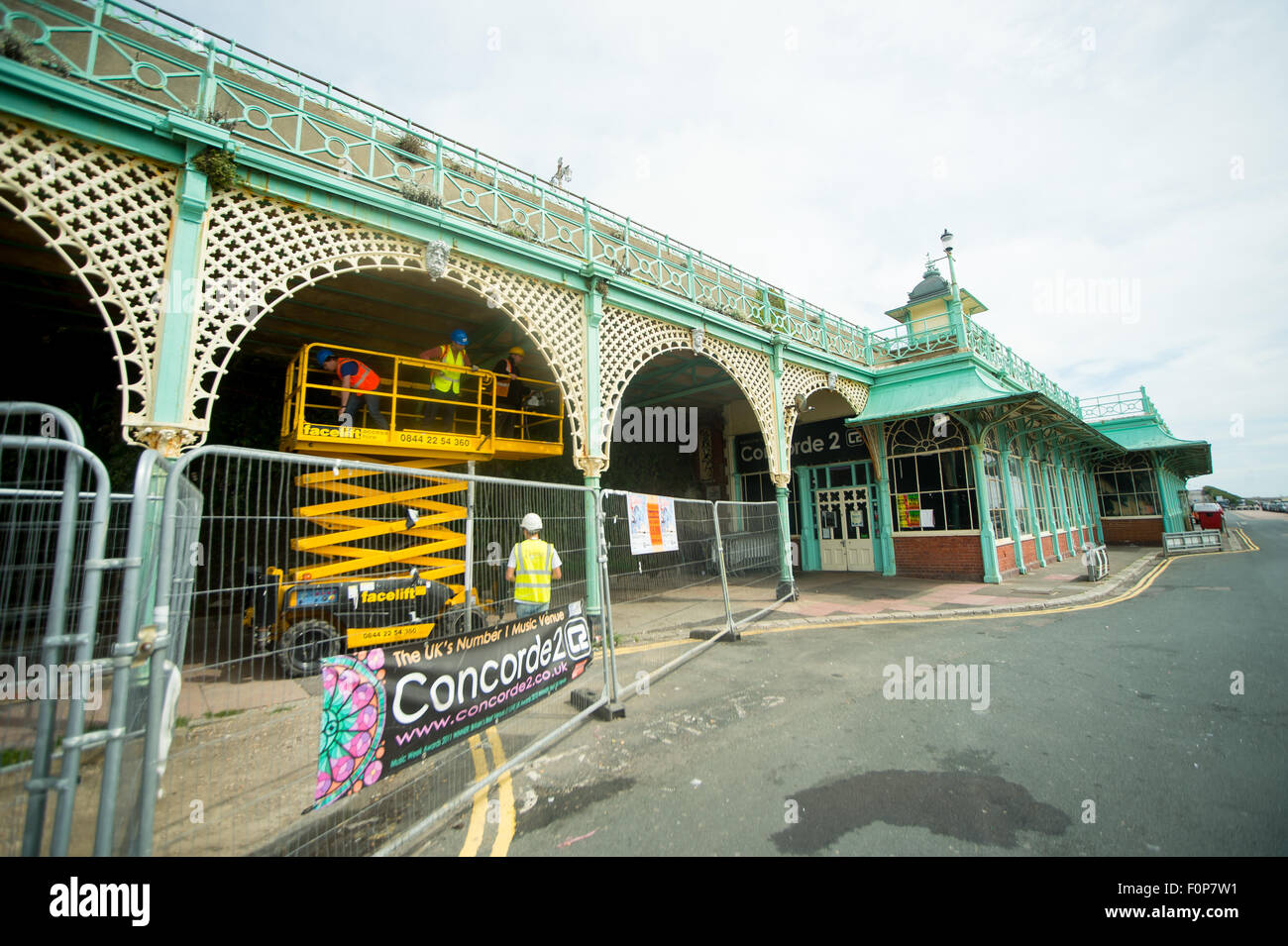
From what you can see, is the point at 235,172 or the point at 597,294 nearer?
the point at 235,172

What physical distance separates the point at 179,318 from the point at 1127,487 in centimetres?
3523

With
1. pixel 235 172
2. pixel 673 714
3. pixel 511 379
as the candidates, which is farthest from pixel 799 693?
pixel 235 172

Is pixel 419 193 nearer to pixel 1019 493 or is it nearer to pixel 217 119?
pixel 217 119

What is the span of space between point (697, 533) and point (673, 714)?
2.82 m

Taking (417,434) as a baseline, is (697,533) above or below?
below

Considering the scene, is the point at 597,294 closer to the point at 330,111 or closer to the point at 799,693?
the point at 330,111

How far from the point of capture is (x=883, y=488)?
14.1m

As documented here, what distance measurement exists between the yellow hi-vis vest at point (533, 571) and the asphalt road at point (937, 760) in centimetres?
132

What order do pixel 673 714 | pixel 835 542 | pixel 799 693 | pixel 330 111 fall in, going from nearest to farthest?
pixel 673 714 → pixel 799 693 → pixel 330 111 → pixel 835 542

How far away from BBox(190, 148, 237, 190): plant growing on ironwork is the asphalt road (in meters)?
6.36

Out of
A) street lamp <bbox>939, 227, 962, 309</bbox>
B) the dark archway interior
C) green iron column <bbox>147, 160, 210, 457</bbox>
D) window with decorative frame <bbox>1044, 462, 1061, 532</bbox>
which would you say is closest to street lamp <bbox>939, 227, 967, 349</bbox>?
street lamp <bbox>939, 227, 962, 309</bbox>

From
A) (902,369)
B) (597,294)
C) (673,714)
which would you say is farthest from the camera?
(902,369)

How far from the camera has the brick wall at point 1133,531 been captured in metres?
24.5
